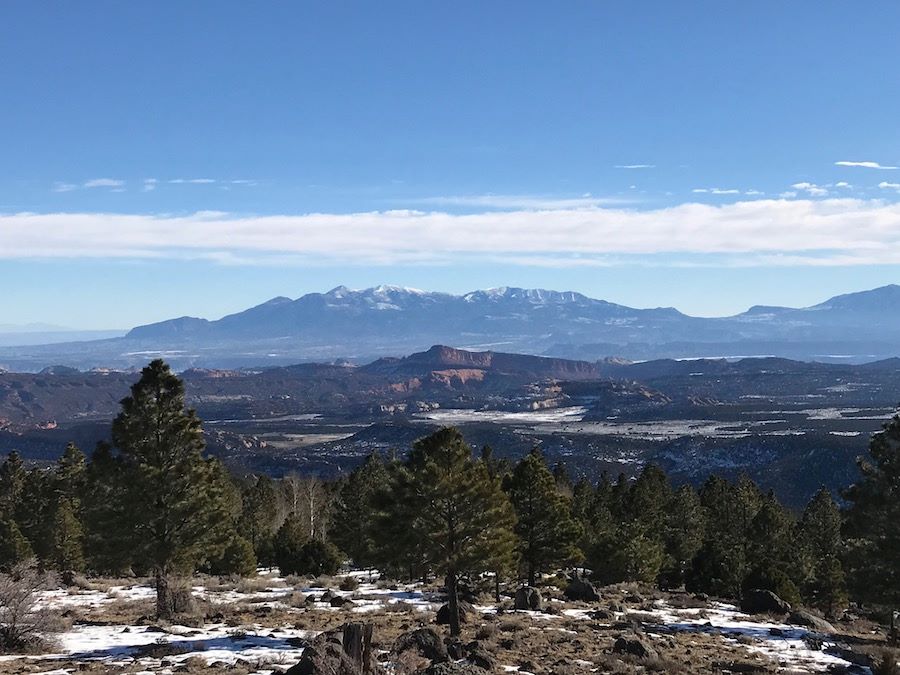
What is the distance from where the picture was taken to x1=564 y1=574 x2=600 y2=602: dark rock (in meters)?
44.0

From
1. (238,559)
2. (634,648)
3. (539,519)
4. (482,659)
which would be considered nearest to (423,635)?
(482,659)

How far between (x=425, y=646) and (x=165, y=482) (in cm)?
1410

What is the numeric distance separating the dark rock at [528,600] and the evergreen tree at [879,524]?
45.5 feet

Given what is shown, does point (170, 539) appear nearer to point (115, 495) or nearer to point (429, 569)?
point (115, 495)

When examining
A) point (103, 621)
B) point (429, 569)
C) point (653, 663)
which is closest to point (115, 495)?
point (103, 621)

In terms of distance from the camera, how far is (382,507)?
3156cm

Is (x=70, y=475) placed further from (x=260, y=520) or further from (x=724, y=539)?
(x=724, y=539)

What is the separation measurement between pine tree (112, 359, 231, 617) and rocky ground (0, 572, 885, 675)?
2.52 meters

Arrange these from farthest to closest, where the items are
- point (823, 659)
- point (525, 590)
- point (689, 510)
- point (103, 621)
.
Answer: point (689, 510), point (525, 590), point (103, 621), point (823, 659)

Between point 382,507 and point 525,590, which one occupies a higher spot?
point 382,507

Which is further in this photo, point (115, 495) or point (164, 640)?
point (115, 495)

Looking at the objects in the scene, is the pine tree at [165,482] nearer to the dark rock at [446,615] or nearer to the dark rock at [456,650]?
the dark rock at [446,615]

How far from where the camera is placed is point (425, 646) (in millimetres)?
23703

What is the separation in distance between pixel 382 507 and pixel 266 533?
43.3 metres
